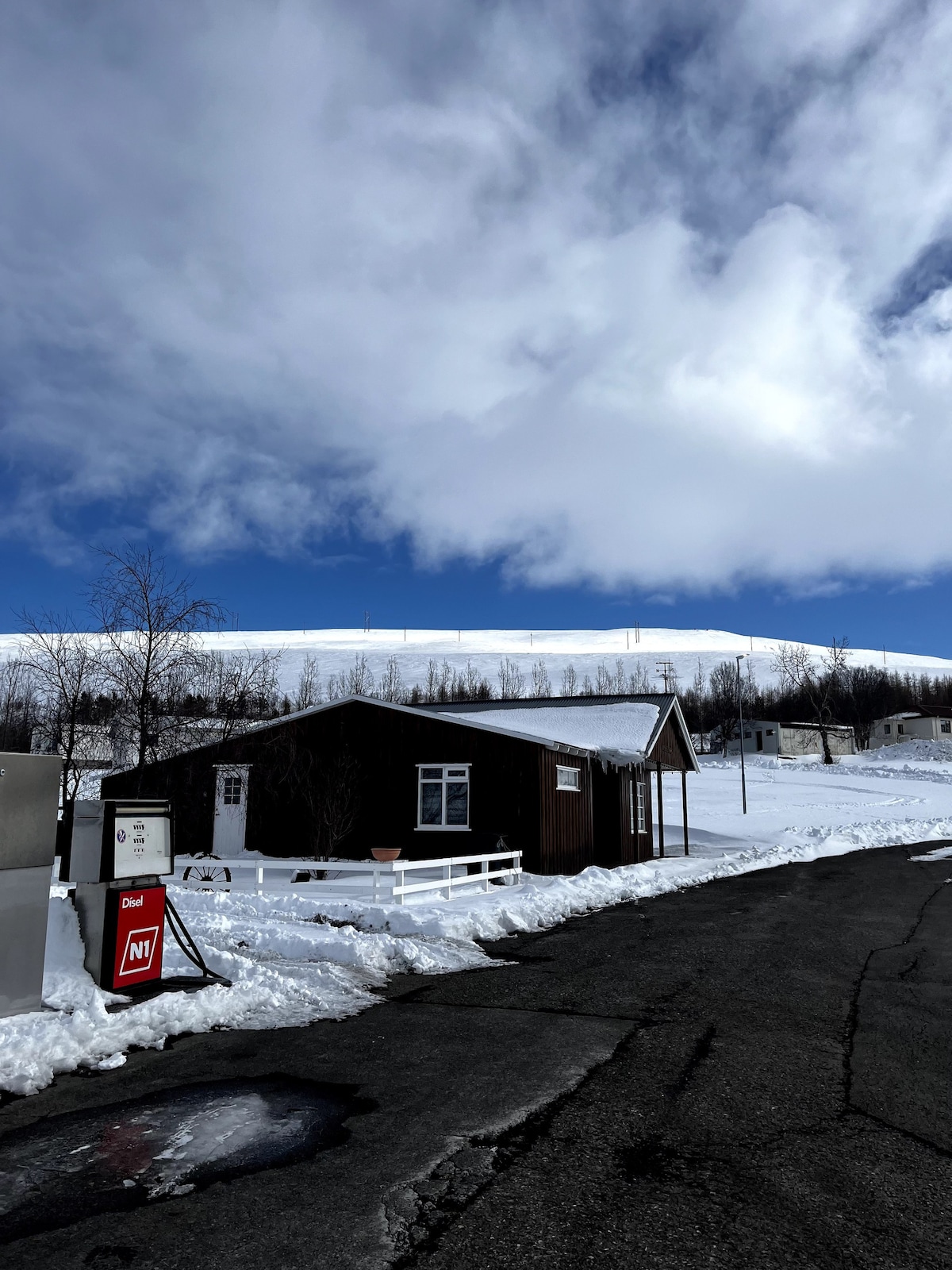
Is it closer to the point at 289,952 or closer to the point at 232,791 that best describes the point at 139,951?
the point at 289,952

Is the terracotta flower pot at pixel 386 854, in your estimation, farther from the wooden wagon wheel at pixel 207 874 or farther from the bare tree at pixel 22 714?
the bare tree at pixel 22 714

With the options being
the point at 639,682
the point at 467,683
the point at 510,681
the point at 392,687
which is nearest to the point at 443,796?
the point at 392,687

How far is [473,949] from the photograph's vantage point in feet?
33.8

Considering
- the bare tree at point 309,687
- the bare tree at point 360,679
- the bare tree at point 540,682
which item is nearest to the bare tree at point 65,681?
the bare tree at point 309,687

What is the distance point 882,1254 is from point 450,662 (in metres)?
133

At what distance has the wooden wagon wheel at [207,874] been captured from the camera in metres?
17.5

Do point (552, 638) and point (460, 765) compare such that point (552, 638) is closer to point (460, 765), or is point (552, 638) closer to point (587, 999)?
point (460, 765)

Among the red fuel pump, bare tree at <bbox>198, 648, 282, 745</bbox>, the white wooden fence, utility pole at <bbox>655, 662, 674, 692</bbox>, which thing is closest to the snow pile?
the red fuel pump

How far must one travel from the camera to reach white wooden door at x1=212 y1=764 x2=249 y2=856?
2238 cm

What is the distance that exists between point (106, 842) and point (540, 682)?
371 ft

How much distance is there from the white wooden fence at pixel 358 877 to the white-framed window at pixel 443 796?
1.20m

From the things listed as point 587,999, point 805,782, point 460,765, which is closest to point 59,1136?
point 587,999

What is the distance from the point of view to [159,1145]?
4465 millimetres

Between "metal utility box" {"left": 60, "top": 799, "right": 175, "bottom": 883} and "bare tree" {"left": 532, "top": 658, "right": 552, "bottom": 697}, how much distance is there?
10165cm
